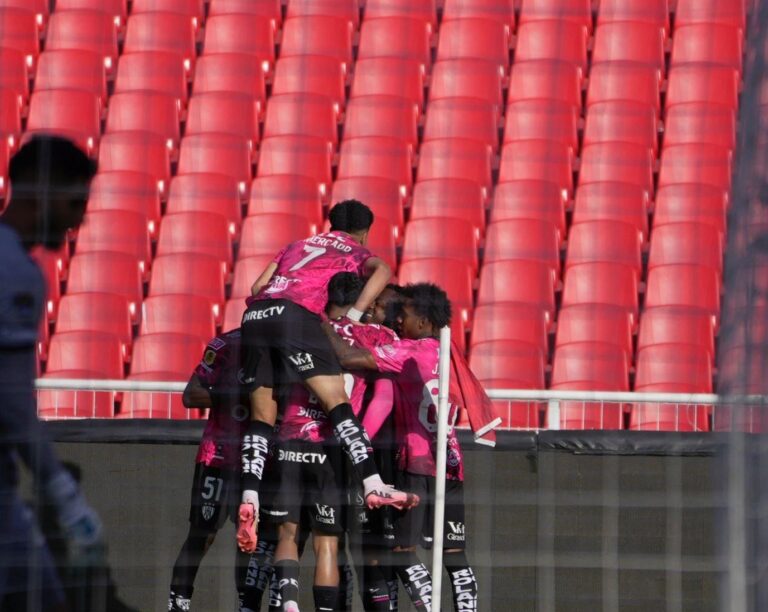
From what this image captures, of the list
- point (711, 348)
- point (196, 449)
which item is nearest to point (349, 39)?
point (711, 348)

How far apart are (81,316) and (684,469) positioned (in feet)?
9.01

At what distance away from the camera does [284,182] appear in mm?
6598

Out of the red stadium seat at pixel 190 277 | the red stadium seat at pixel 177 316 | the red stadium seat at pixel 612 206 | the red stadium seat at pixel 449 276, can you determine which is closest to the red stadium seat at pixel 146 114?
the red stadium seat at pixel 190 277

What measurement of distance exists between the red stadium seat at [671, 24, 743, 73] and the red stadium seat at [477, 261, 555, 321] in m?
1.58

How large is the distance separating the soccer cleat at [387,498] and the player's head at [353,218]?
2.76 ft

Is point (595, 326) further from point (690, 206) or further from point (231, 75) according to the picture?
point (231, 75)

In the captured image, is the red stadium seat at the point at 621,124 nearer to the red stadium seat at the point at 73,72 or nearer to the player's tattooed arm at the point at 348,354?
the red stadium seat at the point at 73,72

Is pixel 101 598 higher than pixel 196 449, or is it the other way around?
pixel 196 449

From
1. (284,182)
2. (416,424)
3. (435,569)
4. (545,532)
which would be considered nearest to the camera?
(435,569)

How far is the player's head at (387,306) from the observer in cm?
432

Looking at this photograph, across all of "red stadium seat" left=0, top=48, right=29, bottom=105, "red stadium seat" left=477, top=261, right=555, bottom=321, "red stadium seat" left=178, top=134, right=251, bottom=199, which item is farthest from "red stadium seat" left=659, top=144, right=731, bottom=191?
"red stadium seat" left=0, top=48, right=29, bottom=105

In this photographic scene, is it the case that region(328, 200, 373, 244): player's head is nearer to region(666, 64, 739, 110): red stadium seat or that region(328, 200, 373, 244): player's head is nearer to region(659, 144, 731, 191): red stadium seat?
region(659, 144, 731, 191): red stadium seat

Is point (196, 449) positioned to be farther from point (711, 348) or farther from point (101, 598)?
point (711, 348)

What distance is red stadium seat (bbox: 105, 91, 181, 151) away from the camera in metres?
6.72
